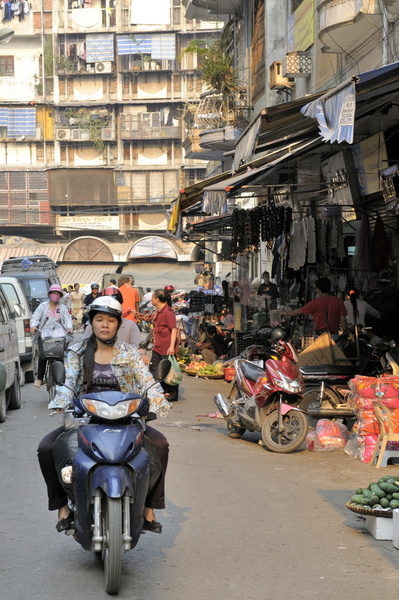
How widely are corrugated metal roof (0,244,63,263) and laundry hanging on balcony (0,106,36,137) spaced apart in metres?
8.10

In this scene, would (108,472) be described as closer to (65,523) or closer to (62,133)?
(65,523)

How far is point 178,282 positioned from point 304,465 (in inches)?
1943

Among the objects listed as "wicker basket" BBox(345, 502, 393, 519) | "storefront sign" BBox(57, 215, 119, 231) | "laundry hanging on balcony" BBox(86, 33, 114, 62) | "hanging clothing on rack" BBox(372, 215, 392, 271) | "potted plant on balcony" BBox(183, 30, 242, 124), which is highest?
"laundry hanging on balcony" BBox(86, 33, 114, 62)

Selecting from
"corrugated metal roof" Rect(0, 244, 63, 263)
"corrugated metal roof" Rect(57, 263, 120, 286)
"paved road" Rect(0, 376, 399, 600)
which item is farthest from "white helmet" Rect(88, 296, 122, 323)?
"corrugated metal roof" Rect(0, 244, 63, 263)

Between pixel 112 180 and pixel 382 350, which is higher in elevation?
pixel 112 180

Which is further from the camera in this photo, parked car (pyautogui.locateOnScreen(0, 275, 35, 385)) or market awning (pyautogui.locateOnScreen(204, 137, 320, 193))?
parked car (pyautogui.locateOnScreen(0, 275, 35, 385))

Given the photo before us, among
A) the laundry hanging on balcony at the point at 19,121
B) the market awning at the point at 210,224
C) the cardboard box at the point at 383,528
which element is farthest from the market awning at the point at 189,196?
the laundry hanging on balcony at the point at 19,121

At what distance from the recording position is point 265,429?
9.92 metres

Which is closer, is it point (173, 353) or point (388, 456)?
point (388, 456)

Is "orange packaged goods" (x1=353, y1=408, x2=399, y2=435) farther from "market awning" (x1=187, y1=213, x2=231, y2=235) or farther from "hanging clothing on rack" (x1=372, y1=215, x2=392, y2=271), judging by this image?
"market awning" (x1=187, y1=213, x2=231, y2=235)

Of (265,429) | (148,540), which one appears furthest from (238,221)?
(148,540)

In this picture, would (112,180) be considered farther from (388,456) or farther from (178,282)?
(388,456)

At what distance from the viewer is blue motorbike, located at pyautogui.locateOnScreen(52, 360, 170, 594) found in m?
4.87

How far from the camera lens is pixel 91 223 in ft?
204
